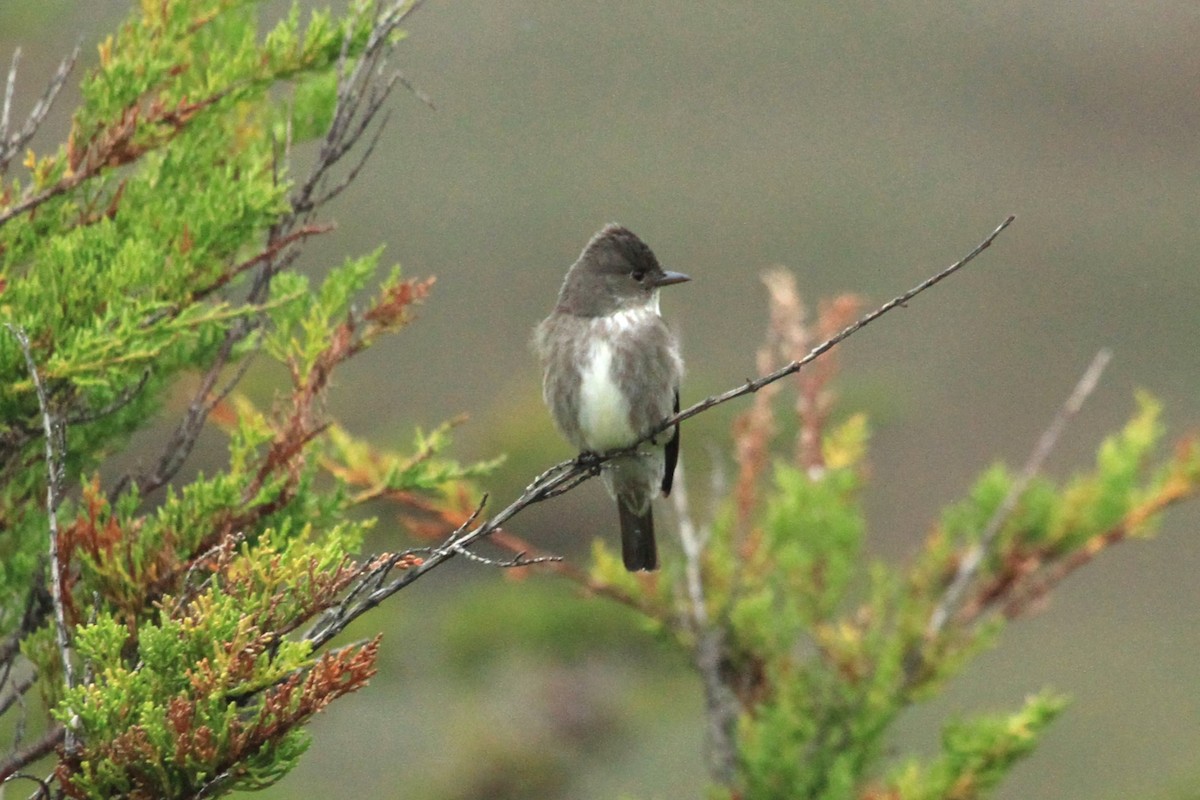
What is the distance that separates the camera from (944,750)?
3.19 m

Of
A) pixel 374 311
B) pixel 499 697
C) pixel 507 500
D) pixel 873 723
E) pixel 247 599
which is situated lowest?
pixel 247 599

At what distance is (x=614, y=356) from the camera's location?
3314 millimetres

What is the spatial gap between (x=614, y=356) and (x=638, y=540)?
483 millimetres

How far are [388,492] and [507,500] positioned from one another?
5.63 meters

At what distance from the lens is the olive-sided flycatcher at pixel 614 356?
3297 mm

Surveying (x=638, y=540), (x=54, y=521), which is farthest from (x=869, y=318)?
(x=638, y=540)

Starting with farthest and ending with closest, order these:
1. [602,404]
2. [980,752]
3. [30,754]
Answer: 1. [602,404]
2. [980,752]
3. [30,754]

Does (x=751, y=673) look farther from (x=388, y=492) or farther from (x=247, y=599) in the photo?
(x=247, y=599)

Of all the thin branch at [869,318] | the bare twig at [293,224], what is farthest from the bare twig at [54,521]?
the thin branch at [869,318]

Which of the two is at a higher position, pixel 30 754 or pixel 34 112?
pixel 34 112

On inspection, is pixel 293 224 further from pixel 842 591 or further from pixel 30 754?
pixel 842 591

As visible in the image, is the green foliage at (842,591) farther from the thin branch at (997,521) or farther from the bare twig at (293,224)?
the bare twig at (293,224)

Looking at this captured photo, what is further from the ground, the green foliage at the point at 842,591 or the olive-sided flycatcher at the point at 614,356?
the olive-sided flycatcher at the point at 614,356

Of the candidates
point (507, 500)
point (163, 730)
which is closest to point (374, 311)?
point (163, 730)
